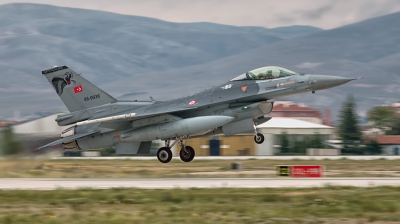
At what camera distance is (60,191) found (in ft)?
58.5

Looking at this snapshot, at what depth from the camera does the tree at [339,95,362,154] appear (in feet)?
252

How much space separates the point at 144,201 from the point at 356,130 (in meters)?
68.9

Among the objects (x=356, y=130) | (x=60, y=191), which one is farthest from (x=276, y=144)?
(x=60, y=191)

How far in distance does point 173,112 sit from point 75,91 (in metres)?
4.52

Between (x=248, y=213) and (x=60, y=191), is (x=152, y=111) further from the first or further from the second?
(x=248, y=213)

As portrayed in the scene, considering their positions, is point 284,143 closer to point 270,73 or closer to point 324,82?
point 270,73

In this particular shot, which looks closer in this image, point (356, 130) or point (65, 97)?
point (65, 97)

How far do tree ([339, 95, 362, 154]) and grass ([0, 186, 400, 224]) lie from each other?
60.6 meters

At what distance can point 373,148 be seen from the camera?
72.9 m

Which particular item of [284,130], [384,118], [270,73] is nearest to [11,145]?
[270,73]

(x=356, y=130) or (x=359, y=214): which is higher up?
(x=356, y=130)

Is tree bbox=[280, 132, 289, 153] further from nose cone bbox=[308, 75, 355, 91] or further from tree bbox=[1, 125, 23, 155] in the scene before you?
tree bbox=[1, 125, 23, 155]

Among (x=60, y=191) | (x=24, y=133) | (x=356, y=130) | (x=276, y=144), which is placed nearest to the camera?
(x=60, y=191)

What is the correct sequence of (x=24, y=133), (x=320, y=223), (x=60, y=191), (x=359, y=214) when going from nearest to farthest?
(x=320, y=223)
(x=359, y=214)
(x=60, y=191)
(x=24, y=133)
